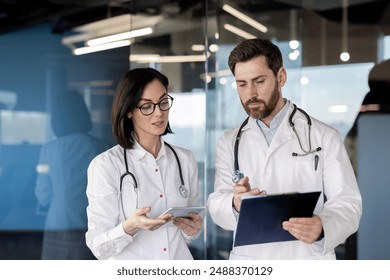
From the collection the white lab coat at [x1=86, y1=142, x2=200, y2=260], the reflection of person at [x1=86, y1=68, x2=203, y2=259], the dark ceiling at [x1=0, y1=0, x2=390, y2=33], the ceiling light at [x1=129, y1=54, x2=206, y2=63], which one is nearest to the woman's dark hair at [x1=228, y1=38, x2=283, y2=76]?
the reflection of person at [x1=86, y1=68, x2=203, y2=259]

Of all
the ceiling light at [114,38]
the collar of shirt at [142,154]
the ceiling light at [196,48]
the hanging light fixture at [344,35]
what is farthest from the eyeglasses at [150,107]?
the hanging light fixture at [344,35]

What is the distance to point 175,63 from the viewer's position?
4258 millimetres

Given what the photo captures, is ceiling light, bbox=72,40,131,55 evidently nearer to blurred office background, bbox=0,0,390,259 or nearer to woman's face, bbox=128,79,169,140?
blurred office background, bbox=0,0,390,259

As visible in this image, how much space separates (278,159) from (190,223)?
503mm

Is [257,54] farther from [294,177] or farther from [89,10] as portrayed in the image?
[89,10]

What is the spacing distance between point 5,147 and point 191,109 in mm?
1166

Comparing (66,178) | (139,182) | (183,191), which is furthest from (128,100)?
(66,178)

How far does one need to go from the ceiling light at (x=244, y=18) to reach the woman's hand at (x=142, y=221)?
6.31 ft

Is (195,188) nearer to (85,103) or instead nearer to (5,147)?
(85,103)

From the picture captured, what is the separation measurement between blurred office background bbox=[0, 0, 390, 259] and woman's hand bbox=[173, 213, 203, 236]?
81 centimetres

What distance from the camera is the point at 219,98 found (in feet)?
14.7
